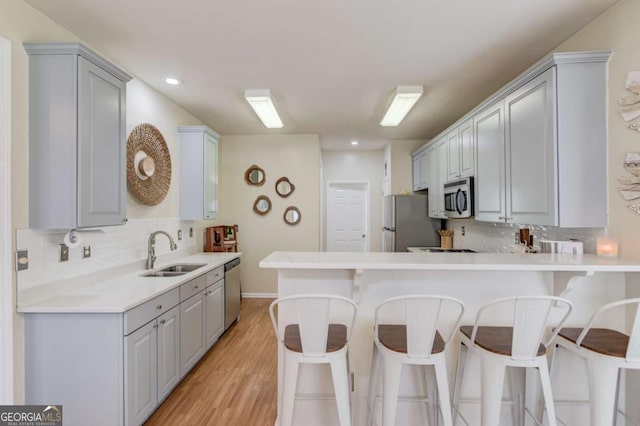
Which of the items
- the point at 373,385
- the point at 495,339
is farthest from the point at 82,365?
the point at 495,339

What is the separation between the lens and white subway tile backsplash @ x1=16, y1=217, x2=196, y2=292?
6.15 ft

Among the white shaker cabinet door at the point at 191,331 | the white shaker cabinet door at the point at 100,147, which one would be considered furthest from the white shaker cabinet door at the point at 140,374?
the white shaker cabinet door at the point at 100,147

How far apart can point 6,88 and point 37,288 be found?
1166 mm

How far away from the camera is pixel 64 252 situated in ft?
6.88

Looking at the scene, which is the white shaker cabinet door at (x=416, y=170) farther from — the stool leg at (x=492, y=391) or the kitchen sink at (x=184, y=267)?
the stool leg at (x=492, y=391)

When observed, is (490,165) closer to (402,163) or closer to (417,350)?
(417,350)

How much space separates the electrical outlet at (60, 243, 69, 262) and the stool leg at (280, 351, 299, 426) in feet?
5.51

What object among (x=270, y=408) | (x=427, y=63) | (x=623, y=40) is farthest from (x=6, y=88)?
(x=623, y=40)

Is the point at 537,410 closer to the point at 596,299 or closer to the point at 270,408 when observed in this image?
the point at 596,299

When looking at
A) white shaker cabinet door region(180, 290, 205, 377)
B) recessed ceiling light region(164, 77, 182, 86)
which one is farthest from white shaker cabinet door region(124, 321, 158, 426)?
recessed ceiling light region(164, 77, 182, 86)

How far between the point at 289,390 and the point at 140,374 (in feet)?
3.48

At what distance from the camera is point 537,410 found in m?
1.88

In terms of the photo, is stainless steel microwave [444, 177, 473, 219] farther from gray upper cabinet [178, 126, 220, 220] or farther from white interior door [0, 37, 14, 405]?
white interior door [0, 37, 14, 405]

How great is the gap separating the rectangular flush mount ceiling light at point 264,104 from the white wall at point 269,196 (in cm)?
106
